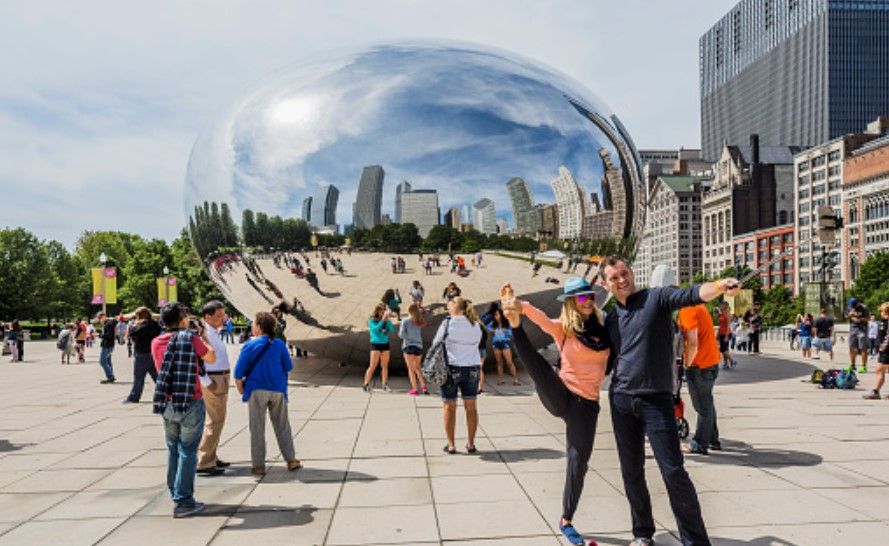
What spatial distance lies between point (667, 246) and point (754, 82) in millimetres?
47110

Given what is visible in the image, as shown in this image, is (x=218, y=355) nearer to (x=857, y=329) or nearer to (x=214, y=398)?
(x=214, y=398)

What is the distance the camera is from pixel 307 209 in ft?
39.4

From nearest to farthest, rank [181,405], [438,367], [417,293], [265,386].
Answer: [181,405] < [265,386] < [438,367] < [417,293]

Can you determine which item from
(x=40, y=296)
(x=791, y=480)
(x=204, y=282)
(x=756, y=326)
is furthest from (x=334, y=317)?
(x=40, y=296)

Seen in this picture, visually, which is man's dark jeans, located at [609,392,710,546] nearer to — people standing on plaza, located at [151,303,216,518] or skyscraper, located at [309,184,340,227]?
people standing on plaza, located at [151,303,216,518]

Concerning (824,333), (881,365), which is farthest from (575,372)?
(824,333)

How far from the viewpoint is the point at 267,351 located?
271 inches

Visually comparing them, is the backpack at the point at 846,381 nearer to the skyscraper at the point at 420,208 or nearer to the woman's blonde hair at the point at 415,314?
the woman's blonde hair at the point at 415,314

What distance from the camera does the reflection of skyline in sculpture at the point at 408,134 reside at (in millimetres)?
11750

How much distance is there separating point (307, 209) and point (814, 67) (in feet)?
542

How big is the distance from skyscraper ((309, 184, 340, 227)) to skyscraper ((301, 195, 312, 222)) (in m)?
0.05

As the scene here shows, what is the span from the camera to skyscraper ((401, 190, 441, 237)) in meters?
11.8

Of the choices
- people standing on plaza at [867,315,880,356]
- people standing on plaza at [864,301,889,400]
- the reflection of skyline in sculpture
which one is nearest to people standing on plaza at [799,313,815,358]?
people standing on plaza at [867,315,880,356]

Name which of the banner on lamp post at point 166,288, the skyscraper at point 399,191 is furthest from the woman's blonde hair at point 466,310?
the banner on lamp post at point 166,288
